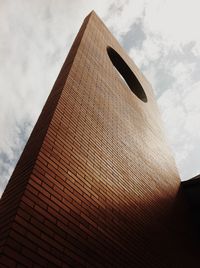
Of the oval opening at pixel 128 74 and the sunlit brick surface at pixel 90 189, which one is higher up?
the oval opening at pixel 128 74

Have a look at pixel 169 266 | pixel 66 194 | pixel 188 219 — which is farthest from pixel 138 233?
pixel 188 219

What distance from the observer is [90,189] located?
298 centimetres

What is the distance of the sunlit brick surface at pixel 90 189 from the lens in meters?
2.18

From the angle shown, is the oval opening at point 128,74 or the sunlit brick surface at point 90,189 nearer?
the sunlit brick surface at point 90,189

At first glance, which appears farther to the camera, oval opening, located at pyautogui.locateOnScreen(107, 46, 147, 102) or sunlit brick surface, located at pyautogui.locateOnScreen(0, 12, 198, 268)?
oval opening, located at pyautogui.locateOnScreen(107, 46, 147, 102)

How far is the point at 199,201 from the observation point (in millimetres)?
6074

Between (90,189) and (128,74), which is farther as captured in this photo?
(128,74)

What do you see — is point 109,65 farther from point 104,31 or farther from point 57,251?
point 57,251

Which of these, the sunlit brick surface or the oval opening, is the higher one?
the oval opening

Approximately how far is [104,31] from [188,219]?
4864 mm

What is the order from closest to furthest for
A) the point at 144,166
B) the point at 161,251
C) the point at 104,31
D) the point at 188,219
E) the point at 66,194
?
1. the point at 66,194
2. the point at 161,251
3. the point at 144,166
4. the point at 188,219
5. the point at 104,31

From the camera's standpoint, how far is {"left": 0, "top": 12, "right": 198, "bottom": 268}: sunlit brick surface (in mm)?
2182

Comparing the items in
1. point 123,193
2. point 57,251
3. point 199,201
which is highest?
point 199,201

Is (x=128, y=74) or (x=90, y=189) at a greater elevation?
(x=128, y=74)
